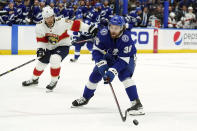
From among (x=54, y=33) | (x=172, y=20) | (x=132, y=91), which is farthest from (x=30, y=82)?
(x=172, y=20)

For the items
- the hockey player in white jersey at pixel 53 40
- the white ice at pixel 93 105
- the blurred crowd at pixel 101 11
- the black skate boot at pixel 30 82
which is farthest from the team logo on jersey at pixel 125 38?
the blurred crowd at pixel 101 11

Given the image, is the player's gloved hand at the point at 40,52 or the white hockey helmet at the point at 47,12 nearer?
the white hockey helmet at the point at 47,12

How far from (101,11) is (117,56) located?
24.3 ft

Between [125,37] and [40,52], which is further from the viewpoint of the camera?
[40,52]

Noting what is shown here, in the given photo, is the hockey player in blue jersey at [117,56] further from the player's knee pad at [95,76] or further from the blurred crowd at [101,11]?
the blurred crowd at [101,11]

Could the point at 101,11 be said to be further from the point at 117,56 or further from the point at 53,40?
the point at 117,56

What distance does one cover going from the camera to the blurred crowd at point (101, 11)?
10.4 m

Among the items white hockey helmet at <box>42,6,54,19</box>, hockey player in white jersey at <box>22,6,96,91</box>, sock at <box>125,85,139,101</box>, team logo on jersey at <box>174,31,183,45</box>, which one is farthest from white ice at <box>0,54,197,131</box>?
team logo on jersey at <box>174,31,183,45</box>

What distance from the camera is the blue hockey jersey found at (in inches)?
141

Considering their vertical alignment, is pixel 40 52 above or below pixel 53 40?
below

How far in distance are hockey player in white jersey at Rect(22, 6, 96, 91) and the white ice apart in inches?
12.5

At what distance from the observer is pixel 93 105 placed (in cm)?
410

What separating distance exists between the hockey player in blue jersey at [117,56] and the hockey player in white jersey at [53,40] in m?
1.04

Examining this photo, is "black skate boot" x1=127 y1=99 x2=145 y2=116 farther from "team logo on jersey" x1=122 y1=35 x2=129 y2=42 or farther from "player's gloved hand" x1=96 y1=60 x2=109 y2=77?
"team logo on jersey" x1=122 y1=35 x2=129 y2=42
